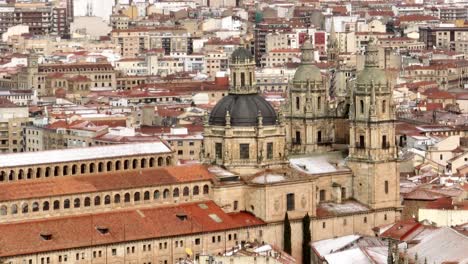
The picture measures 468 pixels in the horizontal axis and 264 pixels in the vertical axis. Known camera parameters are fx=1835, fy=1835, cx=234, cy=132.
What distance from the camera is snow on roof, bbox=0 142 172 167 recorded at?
116688mm

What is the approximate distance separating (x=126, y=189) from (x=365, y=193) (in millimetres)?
20061

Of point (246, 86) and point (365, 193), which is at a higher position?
point (246, 86)

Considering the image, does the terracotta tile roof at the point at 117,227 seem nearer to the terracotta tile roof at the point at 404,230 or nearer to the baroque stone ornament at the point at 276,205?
the baroque stone ornament at the point at 276,205

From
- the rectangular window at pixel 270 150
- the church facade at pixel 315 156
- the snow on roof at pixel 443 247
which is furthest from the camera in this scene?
the rectangular window at pixel 270 150

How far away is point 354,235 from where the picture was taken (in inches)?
4742

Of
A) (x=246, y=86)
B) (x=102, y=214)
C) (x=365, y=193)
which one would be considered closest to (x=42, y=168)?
(x=102, y=214)

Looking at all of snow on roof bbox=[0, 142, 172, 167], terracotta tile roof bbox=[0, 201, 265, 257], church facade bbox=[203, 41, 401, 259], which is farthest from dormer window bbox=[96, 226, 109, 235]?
church facade bbox=[203, 41, 401, 259]

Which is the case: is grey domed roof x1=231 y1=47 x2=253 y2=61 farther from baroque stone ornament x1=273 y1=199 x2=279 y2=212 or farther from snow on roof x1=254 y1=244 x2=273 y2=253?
snow on roof x1=254 y1=244 x2=273 y2=253

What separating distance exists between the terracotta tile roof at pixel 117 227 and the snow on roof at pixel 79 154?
587 centimetres

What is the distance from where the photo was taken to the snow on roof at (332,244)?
116688 mm

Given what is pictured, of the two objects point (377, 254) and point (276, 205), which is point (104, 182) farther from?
point (377, 254)

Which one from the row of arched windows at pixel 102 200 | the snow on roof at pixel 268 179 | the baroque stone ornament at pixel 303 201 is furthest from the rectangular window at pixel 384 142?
the row of arched windows at pixel 102 200

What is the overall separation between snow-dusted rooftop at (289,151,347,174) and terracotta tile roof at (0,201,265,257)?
23.8 feet

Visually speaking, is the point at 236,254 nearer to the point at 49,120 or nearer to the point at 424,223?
the point at 424,223
